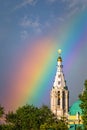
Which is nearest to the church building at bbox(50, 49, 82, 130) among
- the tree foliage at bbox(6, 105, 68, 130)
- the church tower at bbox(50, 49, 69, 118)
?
the church tower at bbox(50, 49, 69, 118)

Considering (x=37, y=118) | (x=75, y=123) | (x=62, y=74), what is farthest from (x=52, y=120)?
(x=62, y=74)

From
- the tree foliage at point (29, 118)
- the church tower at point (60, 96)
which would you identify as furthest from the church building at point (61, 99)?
the tree foliage at point (29, 118)

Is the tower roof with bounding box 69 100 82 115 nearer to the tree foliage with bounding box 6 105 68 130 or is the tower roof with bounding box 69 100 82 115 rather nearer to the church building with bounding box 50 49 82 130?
the church building with bounding box 50 49 82 130

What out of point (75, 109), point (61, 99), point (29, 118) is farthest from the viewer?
point (61, 99)

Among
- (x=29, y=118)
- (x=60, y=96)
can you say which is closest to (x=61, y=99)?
(x=60, y=96)

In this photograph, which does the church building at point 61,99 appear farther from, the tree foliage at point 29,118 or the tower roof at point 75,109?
the tree foliage at point 29,118

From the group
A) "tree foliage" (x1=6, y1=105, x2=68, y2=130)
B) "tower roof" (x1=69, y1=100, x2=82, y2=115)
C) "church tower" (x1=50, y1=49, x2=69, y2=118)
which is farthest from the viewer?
"church tower" (x1=50, y1=49, x2=69, y2=118)

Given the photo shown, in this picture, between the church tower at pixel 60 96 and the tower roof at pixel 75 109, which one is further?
the church tower at pixel 60 96

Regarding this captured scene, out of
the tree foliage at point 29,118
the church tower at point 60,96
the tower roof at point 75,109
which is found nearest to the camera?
the tree foliage at point 29,118

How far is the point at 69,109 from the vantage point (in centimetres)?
9312

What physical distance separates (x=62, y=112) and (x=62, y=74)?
8245 millimetres

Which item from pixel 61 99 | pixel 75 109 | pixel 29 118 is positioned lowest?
pixel 29 118

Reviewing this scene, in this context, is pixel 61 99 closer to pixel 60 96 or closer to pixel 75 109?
pixel 60 96

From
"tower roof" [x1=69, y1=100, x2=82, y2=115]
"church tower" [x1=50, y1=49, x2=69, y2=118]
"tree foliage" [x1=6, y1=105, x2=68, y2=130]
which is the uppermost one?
"church tower" [x1=50, y1=49, x2=69, y2=118]
